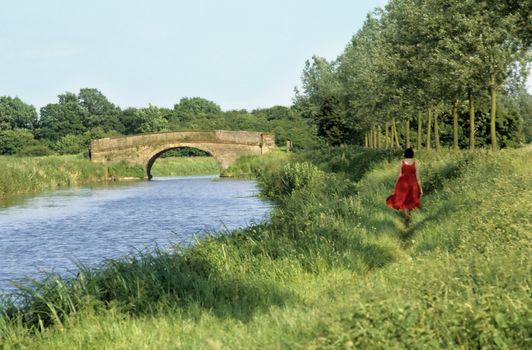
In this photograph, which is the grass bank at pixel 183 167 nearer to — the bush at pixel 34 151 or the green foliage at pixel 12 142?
the bush at pixel 34 151

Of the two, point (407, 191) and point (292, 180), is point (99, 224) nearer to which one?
point (292, 180)

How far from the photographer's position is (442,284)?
5.87 m

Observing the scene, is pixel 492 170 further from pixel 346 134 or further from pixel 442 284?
pixel 346 134

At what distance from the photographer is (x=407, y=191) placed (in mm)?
16406

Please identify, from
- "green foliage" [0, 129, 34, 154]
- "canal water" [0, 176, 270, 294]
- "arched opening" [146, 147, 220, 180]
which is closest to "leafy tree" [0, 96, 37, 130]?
"green foliage" [0, 129, 34, 154]

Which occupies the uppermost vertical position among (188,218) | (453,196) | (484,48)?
(484,48)

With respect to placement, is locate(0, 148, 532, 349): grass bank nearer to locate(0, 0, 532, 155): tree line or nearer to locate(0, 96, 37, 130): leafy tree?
locate(0, 0, 532, 155): tree line

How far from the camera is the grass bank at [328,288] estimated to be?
5.29 m

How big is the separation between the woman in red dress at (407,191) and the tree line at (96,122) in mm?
73870

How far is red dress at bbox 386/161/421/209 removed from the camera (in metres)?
16.4

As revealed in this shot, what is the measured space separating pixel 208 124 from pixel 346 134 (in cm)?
4304

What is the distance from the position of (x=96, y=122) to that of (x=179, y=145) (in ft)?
214

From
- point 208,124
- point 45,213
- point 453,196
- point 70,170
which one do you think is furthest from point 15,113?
point 453,196

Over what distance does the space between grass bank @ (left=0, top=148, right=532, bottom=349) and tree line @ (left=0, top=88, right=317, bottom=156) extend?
77.5m
